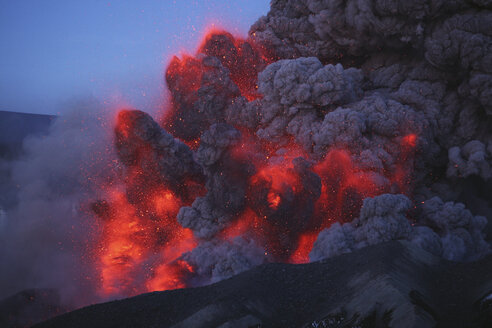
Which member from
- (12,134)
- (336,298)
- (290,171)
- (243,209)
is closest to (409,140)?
(290,171)

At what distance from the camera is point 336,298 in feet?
13.8

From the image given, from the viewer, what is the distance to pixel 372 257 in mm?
4793

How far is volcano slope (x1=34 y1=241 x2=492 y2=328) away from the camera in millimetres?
3535

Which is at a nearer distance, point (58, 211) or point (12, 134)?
point (58, 211)

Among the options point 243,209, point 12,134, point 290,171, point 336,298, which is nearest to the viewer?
point 336,298

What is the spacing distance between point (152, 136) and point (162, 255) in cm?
A: 347

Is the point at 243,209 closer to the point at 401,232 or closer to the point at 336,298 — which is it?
the point at 401,232

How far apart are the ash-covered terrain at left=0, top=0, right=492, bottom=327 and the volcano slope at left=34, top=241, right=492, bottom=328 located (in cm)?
338

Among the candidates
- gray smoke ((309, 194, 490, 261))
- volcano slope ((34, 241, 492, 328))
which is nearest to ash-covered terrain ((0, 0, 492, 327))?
gray smoke ((309, 194, 490, 261))

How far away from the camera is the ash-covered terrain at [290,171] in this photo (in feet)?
30.1

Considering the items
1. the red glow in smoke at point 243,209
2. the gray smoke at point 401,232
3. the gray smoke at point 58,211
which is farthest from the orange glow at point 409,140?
the gray smoke at point 58,211

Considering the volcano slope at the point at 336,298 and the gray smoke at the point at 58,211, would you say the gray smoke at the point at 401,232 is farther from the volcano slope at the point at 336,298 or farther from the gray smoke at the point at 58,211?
the gray smoke at the point at 58,211

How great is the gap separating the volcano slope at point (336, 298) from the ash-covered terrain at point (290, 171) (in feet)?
11.1

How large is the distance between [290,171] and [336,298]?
5.32 meters
